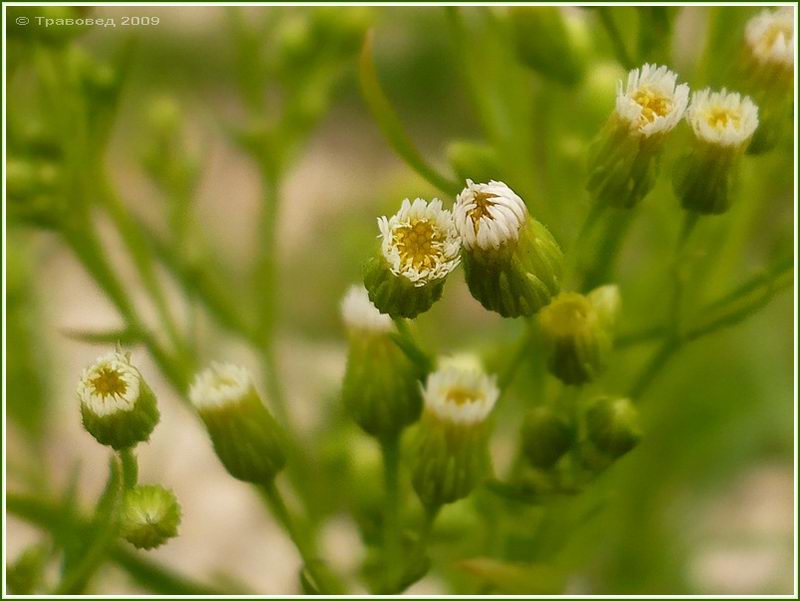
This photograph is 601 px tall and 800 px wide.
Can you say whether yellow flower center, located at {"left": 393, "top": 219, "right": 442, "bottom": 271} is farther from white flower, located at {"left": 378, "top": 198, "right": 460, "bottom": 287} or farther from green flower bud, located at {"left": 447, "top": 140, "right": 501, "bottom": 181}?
green flower bud, located at {"left": 447, "top": 140, "right": 501, "bottom": 181}

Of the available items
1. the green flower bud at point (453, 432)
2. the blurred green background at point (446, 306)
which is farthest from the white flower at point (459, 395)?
the blurred green background at point (446, 306)

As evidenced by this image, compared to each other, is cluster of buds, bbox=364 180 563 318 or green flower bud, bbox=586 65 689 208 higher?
green flower bud, bbox=586 65 689 208

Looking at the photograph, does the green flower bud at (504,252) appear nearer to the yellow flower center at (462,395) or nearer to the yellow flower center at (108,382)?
the yellow flower center at (462,395)

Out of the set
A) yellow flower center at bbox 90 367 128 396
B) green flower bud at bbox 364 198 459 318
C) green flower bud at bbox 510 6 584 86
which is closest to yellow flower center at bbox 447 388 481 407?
green flower bud at bbox 364 198 459 318

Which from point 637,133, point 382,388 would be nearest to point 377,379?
point 382,388

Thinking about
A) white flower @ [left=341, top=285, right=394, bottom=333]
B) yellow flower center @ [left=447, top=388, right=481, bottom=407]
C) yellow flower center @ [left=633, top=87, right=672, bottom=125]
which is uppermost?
yellow flower center @ [left=633, top=87, right=672, bottom=125]

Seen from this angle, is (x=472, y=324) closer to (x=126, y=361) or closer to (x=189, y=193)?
(x=189, y=193)

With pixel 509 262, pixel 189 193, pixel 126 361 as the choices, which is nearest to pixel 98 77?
pixel 189 193
